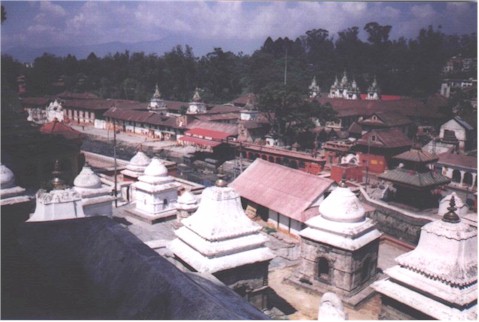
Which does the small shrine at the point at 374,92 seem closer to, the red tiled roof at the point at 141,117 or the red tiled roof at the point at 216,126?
the red tiled roof at the point at 216,126

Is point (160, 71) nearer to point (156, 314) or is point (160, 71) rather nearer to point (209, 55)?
point (209, 55)

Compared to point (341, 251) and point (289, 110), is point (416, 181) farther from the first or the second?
point (289, 110)

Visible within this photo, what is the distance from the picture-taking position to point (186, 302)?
6.42 meters

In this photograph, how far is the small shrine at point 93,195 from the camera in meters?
17.2

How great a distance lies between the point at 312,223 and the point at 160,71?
66243mm

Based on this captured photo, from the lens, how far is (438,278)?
32.9ft

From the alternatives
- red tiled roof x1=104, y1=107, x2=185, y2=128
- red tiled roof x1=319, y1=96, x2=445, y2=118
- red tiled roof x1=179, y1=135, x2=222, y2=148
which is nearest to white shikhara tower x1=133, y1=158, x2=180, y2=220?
red tiled roof x1=179, y1=135, x2=222, y2=148

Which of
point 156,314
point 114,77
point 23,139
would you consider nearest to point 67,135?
point 23,139

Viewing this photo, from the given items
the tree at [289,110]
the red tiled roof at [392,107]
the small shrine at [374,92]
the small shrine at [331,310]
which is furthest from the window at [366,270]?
the small shrine at [374,92]

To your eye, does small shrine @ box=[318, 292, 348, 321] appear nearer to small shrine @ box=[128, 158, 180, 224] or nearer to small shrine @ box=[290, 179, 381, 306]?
small shrine @ box=[290, 179, 381, 306]

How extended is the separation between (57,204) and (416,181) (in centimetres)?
1852

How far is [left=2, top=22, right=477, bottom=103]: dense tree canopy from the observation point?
62022 millimetres

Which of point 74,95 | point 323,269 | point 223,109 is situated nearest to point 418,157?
point 323,269

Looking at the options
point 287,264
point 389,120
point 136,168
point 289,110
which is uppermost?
point 289,110
